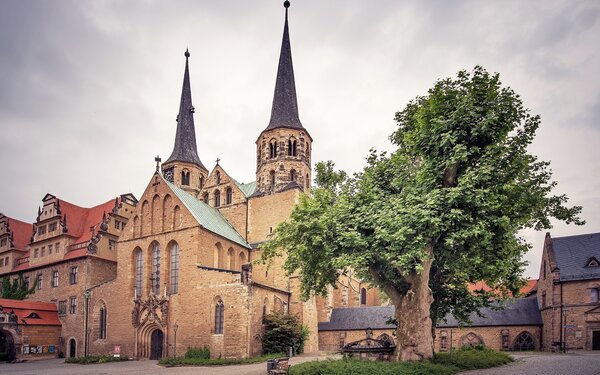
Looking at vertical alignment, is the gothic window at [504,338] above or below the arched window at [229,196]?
below

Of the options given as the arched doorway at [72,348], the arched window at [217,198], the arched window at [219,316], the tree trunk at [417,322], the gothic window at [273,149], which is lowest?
the arched doorway at [72,348]

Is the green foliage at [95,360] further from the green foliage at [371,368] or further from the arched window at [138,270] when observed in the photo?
the green foliage at [371,368]

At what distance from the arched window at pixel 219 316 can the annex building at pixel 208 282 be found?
66 millimetres

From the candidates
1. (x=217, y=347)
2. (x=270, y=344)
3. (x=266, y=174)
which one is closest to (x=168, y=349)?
(x=217, y=347)

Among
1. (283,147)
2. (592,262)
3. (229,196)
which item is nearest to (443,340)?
(592,262)

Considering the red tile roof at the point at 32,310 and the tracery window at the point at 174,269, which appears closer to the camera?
the tracery window at the point at 174,269

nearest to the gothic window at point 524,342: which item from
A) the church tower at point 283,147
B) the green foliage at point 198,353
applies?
the church tower at point 283,147

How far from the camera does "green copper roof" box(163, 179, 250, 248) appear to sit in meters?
35.3

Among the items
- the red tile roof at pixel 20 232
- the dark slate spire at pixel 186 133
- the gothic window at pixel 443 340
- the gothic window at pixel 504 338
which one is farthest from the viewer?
the dark slate spire at pixel 186 133

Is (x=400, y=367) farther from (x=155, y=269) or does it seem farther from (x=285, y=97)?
(x=285, y=97)

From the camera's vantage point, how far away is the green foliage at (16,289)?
42.8 m

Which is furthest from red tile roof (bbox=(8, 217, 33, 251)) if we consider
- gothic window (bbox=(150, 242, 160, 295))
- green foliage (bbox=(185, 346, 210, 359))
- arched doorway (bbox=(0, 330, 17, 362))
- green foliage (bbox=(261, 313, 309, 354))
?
green foliage (bbox=(261, 313, 309, 354))

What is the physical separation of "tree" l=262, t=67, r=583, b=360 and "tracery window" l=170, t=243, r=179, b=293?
1495cm

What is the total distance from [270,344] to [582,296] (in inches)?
965
